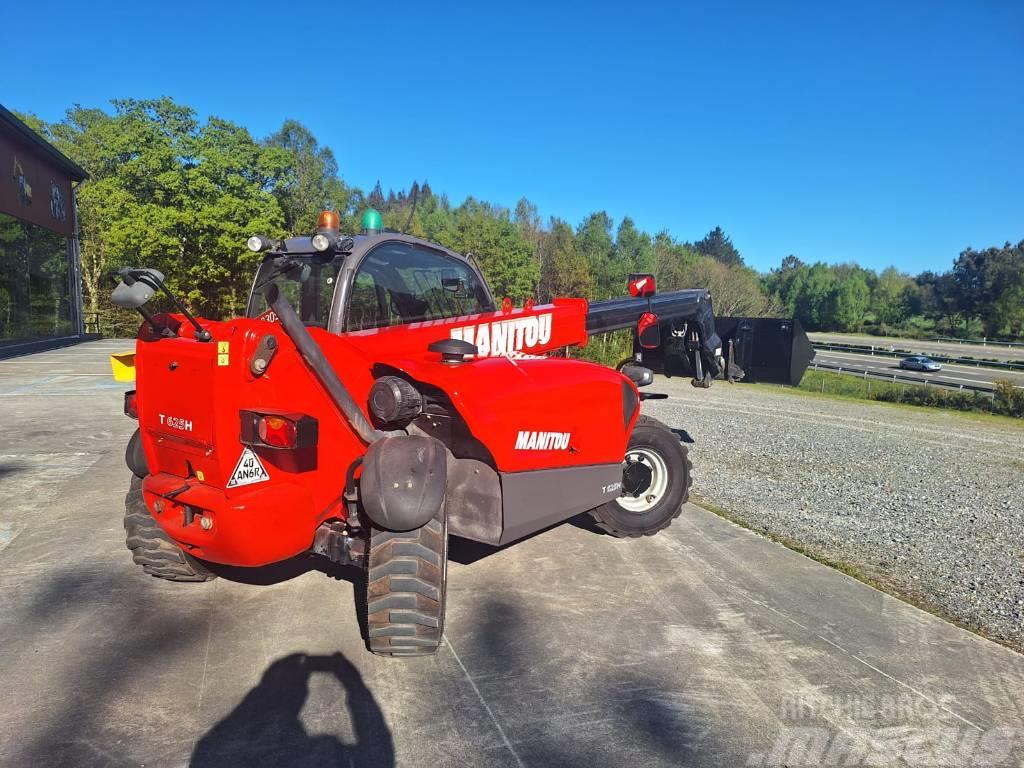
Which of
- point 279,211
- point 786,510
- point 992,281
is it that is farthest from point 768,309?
point 786,510

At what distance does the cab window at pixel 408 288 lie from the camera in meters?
4.34

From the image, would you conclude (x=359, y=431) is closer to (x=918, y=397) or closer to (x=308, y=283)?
(x=308, y=283)

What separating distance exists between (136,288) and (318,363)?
0.97m

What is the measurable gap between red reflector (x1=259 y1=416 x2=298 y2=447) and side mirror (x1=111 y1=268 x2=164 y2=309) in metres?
0.83

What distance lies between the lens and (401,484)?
134 inches

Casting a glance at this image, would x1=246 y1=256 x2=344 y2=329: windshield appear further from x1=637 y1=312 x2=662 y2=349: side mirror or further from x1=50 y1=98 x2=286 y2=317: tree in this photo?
x1=50 y1=98 x2=286 y2=317: tree

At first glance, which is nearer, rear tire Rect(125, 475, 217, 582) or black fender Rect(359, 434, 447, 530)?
black fender Rect(359, 434, 447, 530)

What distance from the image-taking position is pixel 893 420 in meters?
16.8

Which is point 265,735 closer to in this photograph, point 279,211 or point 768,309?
point 279,211

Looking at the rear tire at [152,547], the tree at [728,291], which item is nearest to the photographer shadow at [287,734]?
the rear tire at [152,547]

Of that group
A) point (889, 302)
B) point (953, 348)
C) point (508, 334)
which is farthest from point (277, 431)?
point (889, 302)

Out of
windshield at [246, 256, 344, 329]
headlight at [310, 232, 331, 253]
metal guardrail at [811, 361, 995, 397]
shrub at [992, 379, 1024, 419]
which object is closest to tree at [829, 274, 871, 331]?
metal guardrail at [811, 361, 995, 397]

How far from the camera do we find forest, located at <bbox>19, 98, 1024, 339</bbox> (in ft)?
108

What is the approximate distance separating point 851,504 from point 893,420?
35.8 feet
